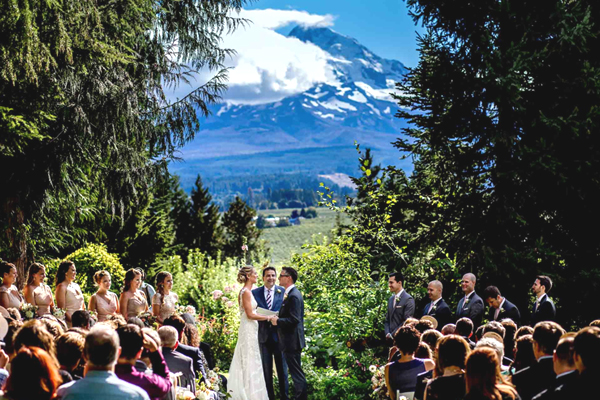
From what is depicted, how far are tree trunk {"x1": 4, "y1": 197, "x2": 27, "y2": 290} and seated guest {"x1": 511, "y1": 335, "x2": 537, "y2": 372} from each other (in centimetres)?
1050

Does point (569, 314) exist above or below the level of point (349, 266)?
below

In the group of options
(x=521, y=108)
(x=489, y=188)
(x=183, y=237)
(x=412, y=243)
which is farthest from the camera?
(x=183, y=237)

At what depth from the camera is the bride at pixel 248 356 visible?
8.03 metres

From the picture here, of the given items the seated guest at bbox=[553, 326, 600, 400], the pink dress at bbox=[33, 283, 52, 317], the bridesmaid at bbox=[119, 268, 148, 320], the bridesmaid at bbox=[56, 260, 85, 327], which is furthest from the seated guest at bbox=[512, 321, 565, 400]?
the pink dress at bbox=[33, 283, 52, 317]

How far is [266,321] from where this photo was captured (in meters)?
8.33

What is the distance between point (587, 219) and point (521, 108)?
305cm

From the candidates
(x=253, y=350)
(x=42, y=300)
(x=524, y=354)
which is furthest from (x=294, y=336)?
(x=42, y=300)

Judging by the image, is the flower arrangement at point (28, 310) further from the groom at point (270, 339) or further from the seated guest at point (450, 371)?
the seated guest at point (450, 371)

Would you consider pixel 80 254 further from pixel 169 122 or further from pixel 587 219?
pixel 587 219

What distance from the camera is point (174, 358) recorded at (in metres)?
5.59

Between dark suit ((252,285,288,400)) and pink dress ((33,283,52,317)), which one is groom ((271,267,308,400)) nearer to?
dark suit ((252,285,288,400))

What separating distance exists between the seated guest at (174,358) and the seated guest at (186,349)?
302 millimetres

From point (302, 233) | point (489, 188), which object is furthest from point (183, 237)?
point (302, 233)

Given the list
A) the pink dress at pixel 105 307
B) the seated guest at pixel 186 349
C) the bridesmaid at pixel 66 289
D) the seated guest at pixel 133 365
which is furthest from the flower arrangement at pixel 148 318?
the seated guest at pixel 133 365
